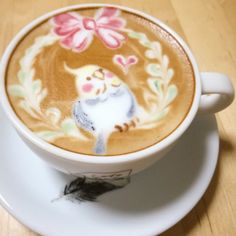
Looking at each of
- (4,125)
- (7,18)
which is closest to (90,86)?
(4,125)

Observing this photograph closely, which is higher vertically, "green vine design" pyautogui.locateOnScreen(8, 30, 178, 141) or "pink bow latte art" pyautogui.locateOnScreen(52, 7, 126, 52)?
"pink bow latte art" pyautogui.locateOnScreen(52, 7, 126, 52)

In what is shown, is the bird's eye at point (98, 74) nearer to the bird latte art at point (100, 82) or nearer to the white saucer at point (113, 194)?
the bird latte art at point (100, 82)

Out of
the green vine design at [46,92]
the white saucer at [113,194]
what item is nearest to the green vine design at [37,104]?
the green vine design at [46,92]

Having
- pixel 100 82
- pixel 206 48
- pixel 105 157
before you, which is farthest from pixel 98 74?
pixel 206 48

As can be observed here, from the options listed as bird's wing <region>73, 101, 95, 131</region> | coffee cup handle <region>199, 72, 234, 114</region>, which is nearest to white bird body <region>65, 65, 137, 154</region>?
bird's wing <region>73, 101, 95, 131</region>

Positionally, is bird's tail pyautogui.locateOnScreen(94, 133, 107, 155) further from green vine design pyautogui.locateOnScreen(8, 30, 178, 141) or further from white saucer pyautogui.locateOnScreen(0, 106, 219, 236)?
white saucer pyautogui.locateOnScreen(0, 106, 219, 236)

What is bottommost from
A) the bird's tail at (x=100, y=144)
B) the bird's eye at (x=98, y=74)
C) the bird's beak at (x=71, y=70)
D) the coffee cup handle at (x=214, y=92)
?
the coffee cup handle at (x=214, y=92)
